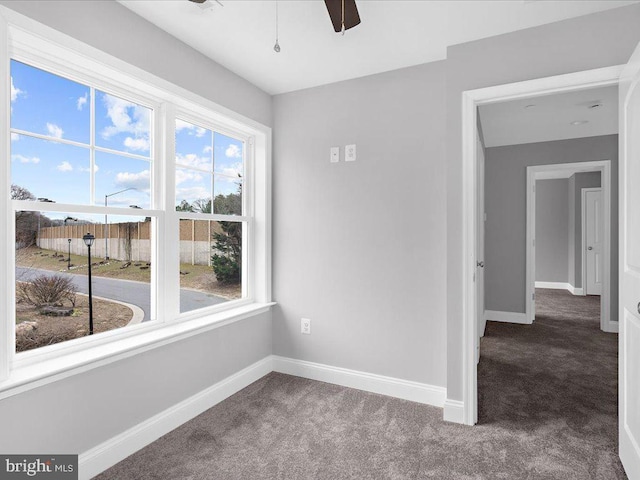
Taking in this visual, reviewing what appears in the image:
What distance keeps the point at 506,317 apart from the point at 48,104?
17.8ft

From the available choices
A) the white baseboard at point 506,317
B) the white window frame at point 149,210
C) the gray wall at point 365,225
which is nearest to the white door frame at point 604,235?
the white baseboard at point 506,317

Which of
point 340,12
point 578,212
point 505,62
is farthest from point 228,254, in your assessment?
point 578,212

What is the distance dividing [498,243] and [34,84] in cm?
522

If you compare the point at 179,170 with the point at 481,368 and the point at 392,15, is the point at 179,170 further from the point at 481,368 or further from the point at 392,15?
the point at 481,368

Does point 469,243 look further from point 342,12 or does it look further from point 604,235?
point 604,235

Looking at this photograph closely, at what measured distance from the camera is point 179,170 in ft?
8.44

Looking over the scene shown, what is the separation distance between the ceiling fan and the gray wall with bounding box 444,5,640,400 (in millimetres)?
870

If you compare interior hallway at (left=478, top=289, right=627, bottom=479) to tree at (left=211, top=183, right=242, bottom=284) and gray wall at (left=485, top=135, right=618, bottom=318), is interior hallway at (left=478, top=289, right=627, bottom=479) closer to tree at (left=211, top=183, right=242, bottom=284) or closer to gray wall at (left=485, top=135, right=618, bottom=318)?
gray wall at (left=485, top=135, right=618, bottom=318)

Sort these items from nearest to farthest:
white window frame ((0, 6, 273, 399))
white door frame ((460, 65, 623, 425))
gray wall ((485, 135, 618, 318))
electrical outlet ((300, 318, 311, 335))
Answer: white window frame ((0, 6, 273, 399)) < white door frame ((460, 65, 623, 425)) < electrical outlet ((300, 318, 311, 335)) < gray wall ((485, 135, 618, 318))

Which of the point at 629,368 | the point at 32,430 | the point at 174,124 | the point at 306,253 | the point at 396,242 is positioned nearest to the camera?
the point at 32,430

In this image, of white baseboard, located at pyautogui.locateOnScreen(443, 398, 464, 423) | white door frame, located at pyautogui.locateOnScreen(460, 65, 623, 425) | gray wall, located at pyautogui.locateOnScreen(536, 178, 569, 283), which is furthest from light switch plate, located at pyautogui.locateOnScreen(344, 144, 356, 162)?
gray wall, located at pyautogui.locateOnScreen(536, 178, 569, 283)

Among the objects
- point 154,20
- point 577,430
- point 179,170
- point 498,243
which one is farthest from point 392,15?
point 498,243

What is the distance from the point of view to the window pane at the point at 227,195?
2.88m

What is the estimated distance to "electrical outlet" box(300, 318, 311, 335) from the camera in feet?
10.2
